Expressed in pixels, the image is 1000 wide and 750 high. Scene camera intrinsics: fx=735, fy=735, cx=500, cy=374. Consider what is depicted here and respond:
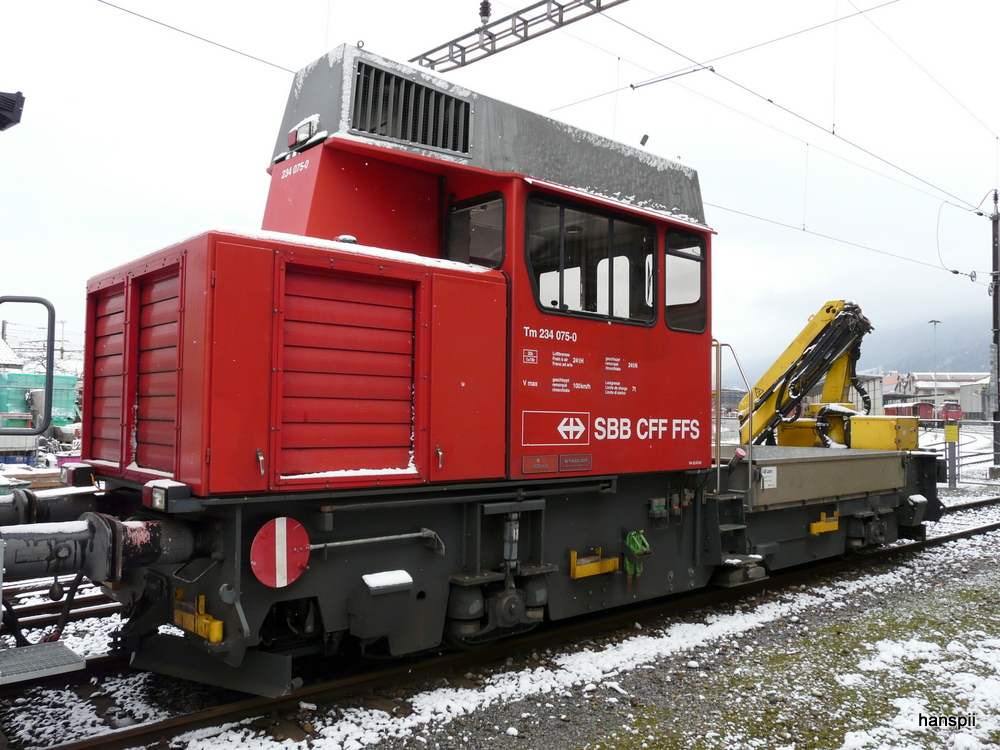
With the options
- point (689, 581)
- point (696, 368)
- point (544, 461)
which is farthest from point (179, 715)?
point (696, 368)

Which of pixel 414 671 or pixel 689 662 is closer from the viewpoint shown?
pixel 414 671

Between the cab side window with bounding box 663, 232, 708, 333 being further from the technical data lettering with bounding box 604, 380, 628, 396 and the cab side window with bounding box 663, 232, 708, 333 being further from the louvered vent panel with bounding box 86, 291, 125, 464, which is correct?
the louvered vent panel with bounding box 86, 291, 125, 464

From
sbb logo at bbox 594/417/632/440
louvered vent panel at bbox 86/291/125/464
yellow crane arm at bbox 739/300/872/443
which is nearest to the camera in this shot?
louvered vent panel at bbox 86/291/125/464

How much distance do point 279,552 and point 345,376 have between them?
1.10 m

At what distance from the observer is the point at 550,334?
18.2 feet

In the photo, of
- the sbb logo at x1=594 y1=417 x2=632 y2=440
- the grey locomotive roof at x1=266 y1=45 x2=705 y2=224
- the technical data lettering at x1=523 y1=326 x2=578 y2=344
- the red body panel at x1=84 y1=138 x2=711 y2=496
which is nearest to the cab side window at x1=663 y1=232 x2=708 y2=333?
the red body panel at x1=84 y1=138 x2=711 y2=496

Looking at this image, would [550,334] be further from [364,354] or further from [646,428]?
[364,354]

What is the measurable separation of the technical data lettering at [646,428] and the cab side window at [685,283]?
86 centimetres

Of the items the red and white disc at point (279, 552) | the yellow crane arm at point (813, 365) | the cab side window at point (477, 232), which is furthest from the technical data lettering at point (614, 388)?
the yellow crane arm at point (813, 365)

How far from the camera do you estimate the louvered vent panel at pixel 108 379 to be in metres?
5.00

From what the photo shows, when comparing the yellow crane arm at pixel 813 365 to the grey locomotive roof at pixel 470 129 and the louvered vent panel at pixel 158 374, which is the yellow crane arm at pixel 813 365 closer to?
the grey locomotive roof at pixel 470 129

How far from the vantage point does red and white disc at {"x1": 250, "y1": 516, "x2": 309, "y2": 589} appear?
4.15 metres

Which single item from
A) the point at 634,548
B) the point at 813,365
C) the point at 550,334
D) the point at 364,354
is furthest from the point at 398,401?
the point at 813,365

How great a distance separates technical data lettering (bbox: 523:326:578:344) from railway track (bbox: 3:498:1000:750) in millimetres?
2325
